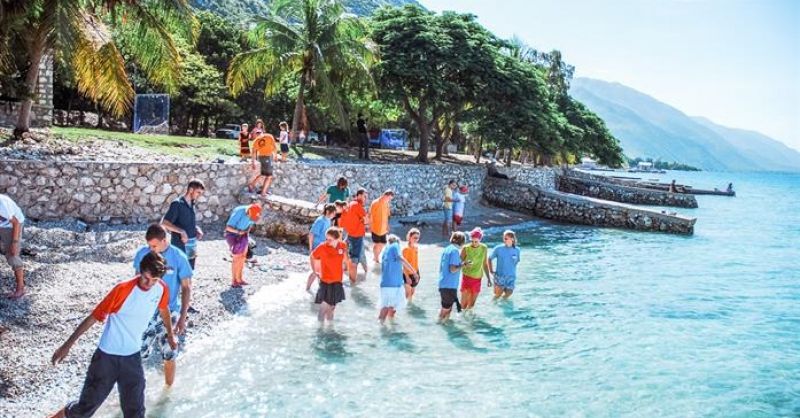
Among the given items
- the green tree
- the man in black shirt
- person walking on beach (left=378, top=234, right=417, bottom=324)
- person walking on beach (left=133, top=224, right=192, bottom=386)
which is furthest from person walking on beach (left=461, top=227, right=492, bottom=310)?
the green tree

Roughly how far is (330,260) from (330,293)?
636 mm

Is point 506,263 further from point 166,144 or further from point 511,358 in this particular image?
point 166,144

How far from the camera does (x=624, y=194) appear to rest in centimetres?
5406

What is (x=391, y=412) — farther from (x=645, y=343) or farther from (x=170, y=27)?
(x=170, y=27)

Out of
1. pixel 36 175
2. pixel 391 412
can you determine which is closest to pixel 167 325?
pixel 391 412

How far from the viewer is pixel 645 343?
37.4ft

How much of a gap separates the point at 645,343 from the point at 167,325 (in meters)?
8.95

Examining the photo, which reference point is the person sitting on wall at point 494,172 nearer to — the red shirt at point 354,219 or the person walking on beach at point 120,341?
the red shirt at point 354,219

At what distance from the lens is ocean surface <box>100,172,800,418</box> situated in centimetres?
776

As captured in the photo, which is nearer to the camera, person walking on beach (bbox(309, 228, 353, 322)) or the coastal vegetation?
person walking on beach (bbox(309, 228, 353, 322))

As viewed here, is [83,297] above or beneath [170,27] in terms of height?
beneath

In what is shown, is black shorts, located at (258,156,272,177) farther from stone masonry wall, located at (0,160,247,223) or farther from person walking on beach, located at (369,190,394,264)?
person walking on beach, located at (369,190,394,264)

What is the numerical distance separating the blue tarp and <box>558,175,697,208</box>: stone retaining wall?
49.5 feet

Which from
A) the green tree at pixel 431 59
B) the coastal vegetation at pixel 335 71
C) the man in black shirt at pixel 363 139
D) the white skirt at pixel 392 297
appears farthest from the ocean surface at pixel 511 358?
the green tree at pixel 431 59
